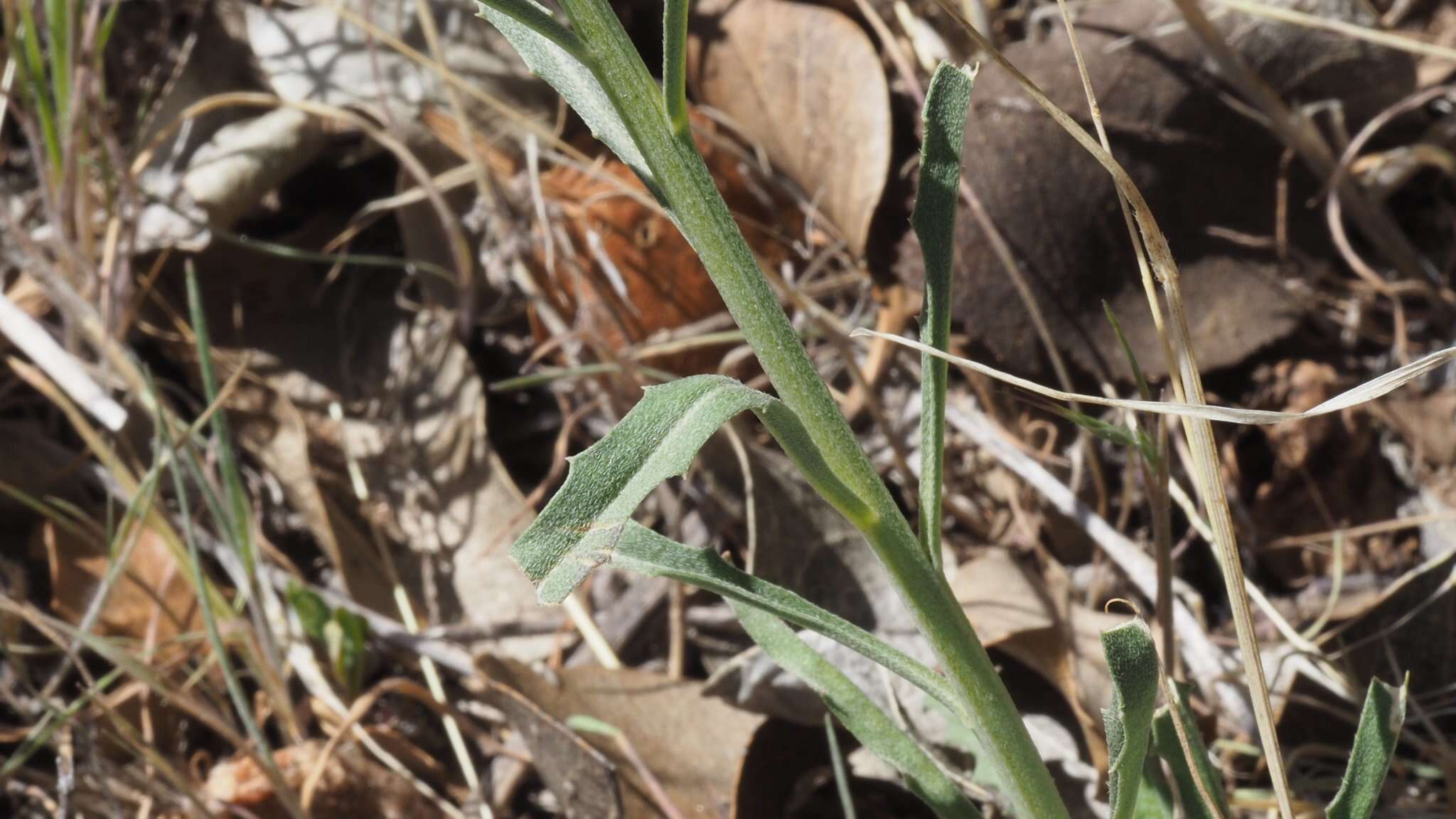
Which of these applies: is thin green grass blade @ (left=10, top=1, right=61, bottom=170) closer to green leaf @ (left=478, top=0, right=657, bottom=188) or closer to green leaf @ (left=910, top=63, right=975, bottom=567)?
green leaf @ (left=478, top=0, right=657, bottom=188)

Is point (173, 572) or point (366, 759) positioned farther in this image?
point (173, 572)

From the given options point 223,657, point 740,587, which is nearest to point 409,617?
point 223,657

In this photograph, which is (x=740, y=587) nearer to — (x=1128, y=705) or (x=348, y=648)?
(x=1128, y=705)

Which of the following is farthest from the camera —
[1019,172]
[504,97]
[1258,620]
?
[504,97]

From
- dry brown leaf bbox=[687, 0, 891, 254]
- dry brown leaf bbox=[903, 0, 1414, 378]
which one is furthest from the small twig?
dry brown leaf bbox=[903, 0, 1414, 378]

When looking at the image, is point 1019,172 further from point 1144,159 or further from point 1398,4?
point 1398,4

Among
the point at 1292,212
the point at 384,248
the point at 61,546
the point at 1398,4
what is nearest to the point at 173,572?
the point at 61,546

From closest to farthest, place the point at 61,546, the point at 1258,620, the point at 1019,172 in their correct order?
1. the point at 1258,620
2. the point at 1019,172
3. the point at 61,546
